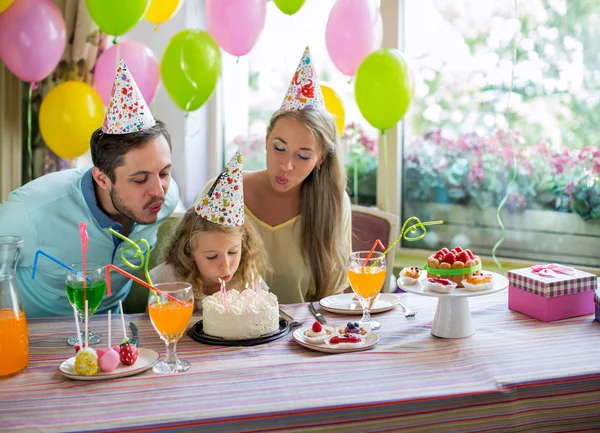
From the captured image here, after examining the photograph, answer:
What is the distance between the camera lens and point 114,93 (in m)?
1.94

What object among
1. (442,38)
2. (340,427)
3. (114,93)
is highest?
(442,38)

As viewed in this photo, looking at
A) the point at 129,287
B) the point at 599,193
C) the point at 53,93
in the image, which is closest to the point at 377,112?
the point at 599,193

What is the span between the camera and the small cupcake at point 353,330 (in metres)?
1.63

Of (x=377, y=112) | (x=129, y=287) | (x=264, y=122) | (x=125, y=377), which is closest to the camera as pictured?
(x=125, y=377)

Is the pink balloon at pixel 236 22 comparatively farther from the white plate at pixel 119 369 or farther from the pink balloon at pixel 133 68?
the white plate at pixel 119 369

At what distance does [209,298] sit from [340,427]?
1.87 feet

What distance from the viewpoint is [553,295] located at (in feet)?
5.77

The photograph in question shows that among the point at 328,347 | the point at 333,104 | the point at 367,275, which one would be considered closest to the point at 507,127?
the point at 333,104

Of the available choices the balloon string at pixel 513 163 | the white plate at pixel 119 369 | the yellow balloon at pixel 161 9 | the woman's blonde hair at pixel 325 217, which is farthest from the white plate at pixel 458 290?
the yellow balloon at pixel 161 9

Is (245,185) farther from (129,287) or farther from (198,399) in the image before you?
(198,399)

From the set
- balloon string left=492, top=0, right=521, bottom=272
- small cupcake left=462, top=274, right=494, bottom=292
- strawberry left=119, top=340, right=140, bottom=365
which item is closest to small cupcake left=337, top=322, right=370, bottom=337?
small cupcake left=462, top=274, right=494, bottom=292

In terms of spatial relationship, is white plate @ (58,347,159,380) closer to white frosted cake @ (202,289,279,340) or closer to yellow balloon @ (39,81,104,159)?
white frosted cake @ (202,289,279,340)

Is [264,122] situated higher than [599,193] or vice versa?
[264,122]

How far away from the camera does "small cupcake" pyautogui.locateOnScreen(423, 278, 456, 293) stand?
164 centimetres
